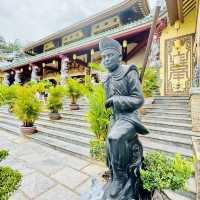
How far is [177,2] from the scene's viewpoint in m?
6.00

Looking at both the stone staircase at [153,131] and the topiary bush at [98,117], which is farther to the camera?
the stone staircase at [153,131]

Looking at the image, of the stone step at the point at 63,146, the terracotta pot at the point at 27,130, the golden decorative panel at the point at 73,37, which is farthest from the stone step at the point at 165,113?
the golden decorative panel at the point at 73,37

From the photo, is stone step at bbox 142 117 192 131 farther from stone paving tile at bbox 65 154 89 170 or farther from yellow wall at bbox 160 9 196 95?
yellow wall at bbox 160 9 196 95

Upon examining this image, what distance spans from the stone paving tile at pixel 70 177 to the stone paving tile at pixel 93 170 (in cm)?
15

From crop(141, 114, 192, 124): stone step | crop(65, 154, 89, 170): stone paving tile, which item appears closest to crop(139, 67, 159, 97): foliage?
crop(141, 114, 192, 124): stone step

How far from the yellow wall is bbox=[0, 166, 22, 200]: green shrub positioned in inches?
292

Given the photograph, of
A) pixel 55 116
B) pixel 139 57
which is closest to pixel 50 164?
pixel 55 116

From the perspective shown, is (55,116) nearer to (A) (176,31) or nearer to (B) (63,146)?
(B) (63,146)

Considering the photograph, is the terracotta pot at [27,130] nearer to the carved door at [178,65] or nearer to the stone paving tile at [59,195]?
the stone paving tile at [59,195]

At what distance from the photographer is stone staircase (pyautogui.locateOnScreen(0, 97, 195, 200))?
12.2ft

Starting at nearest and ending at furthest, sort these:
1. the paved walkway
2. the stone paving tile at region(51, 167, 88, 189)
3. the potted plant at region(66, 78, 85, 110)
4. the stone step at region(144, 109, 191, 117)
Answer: the paved walkway, the stone paving tile at region(51, 167, 88, 189), the stone step at region(144, 109, 191, 117), the potted plant at region(66, 78, 85, 110)

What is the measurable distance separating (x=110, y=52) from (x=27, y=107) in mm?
4425

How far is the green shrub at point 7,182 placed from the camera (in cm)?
169

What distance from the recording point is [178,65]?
7645 mm
